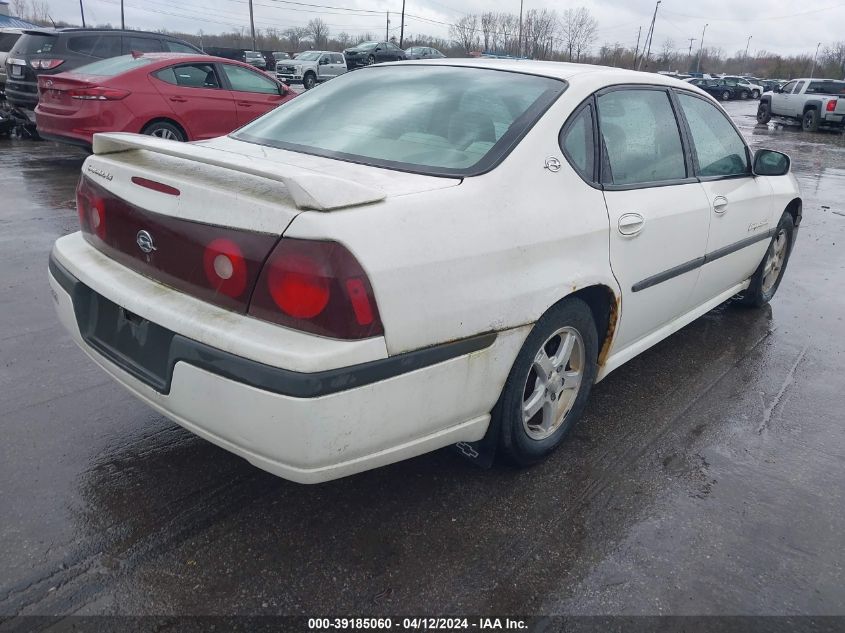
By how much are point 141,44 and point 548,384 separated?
1122cm

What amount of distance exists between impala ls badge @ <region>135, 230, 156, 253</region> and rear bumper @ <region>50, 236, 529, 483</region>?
39cm

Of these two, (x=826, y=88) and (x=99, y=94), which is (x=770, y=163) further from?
(x=826, y=88)

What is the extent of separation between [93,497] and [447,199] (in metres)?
1.68

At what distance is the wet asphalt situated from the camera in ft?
6.84

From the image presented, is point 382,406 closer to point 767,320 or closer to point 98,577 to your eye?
point 98,577

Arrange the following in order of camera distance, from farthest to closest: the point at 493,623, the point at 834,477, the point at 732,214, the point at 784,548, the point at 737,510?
1. the point at 732,214
2. the point at 834,477
3. the point at 737,510
4. the point at 784,548
5. the point at 493,623

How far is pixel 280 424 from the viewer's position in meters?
1.85

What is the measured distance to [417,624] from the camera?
198 centimetres

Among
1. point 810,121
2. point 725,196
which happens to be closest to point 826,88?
point 810,121

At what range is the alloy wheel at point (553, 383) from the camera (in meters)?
2.63

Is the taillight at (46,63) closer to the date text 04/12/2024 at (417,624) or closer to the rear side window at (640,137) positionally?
the rear side window at (640,137)

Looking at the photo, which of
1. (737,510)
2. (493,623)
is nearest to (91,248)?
(493,623)

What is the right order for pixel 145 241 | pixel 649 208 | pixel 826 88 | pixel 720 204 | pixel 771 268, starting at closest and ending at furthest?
pixel 145 241 < pixel 649 208 < pixel 720 204 < pixel 771 268 < pixel 826 88

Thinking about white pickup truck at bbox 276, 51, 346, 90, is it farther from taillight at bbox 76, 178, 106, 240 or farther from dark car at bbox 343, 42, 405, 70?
taillight at bbox 76, 178, 106, 240
